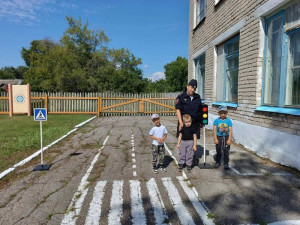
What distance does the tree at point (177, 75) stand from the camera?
5988 centimetres

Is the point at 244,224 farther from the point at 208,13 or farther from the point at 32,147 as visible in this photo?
A: the point at 208,13

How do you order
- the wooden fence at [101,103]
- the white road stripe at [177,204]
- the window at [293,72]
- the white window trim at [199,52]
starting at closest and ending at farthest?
the white road stripe at [177,204], the window at [293,72], the white window trim at [199,52], the wooden fence at [101,103]

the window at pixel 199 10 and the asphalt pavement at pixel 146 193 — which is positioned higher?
the window at pixel 199 10

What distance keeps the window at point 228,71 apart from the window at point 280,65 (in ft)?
5.77

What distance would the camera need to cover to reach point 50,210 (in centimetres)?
331

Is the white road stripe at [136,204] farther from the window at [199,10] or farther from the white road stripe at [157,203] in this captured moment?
→ the window at [199,10]

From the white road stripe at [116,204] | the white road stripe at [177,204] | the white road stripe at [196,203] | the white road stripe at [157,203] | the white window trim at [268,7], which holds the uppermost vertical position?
the white window trim at [268,7]

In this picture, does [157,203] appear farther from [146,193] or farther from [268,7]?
[268,7]

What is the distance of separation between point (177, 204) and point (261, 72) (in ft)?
15.0

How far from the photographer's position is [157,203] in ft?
11.4

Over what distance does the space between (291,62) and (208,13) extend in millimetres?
5854

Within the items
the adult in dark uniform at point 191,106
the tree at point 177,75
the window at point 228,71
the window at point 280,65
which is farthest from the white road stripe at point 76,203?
the tree at point 177,75

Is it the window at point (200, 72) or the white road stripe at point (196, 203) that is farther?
the window at point (200, 72)

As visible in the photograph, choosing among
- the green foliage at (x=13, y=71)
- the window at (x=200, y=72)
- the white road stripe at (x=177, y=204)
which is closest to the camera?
the white road stripe at (x=177, y=204)
